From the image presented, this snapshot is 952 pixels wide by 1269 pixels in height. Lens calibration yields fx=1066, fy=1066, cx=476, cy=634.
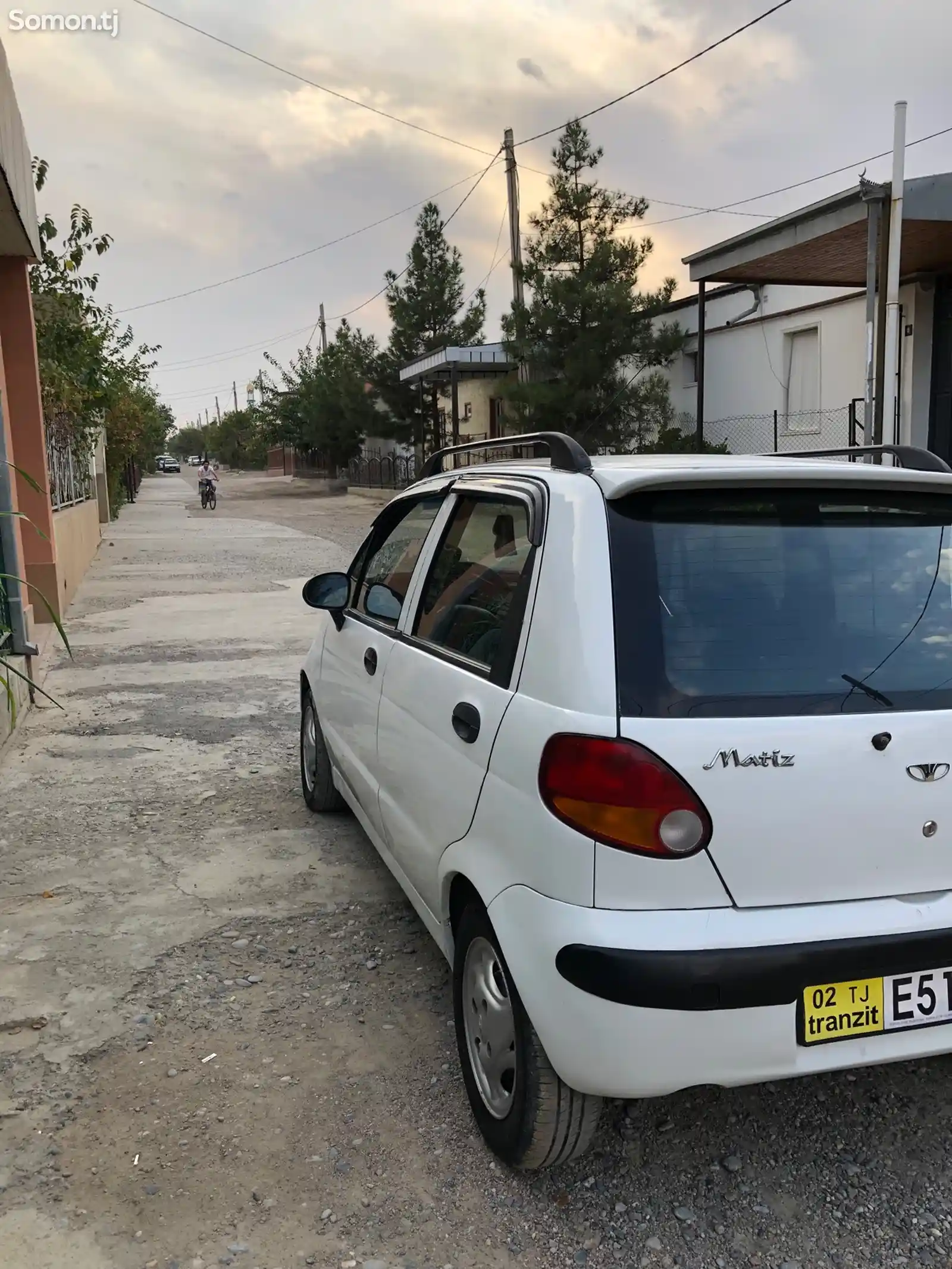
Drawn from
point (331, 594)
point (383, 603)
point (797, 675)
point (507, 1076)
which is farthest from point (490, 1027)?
point (331, 594)

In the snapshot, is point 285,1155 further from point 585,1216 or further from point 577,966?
point 577,966

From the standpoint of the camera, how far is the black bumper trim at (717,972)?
2.15m

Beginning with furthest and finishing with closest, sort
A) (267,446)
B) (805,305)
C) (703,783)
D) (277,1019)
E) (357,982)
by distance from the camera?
(267,446) < (805,305) < (357,982) < (277,1019) < (703,783)

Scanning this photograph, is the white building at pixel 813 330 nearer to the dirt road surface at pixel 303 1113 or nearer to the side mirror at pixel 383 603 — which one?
the side mirror at pixel 383 603

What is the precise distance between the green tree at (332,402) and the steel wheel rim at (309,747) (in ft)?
117

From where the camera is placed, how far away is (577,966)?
2.21m

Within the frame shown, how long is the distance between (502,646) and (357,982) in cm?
153

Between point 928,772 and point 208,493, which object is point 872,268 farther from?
point 208,493

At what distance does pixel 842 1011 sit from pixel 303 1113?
1464 mm

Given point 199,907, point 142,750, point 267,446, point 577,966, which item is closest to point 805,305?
point 142,750

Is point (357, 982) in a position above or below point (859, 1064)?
below

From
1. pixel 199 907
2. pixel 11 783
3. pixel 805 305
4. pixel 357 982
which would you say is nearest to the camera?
pixel 357 982

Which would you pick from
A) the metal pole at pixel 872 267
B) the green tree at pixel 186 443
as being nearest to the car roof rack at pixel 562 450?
the metal pole at pixel 872 267

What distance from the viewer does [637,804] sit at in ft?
7.19
